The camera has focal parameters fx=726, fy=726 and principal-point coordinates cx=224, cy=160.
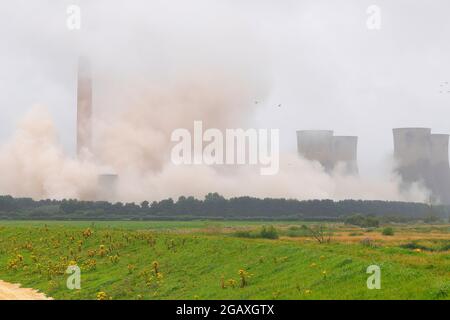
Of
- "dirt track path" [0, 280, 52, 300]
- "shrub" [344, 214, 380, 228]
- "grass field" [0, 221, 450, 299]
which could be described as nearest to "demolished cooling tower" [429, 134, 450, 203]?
"shrub" [344, 214, 380, 228]

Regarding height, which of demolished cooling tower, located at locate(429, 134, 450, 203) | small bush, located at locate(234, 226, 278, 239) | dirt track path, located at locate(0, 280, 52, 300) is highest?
demolished cooling tower, located at locate(429, 134, 450, 203)

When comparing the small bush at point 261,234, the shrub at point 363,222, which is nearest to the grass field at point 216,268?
the small bush at point 261,234

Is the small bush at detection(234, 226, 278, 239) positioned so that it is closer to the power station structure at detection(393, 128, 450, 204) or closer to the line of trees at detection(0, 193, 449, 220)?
the line of trees at detection(0, 193, 449, 220)

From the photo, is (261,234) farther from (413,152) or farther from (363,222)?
(413,152)

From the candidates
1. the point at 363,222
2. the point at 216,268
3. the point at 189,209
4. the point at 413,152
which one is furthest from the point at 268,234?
the point at 413,152

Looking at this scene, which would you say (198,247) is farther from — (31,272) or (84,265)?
(31,272)
